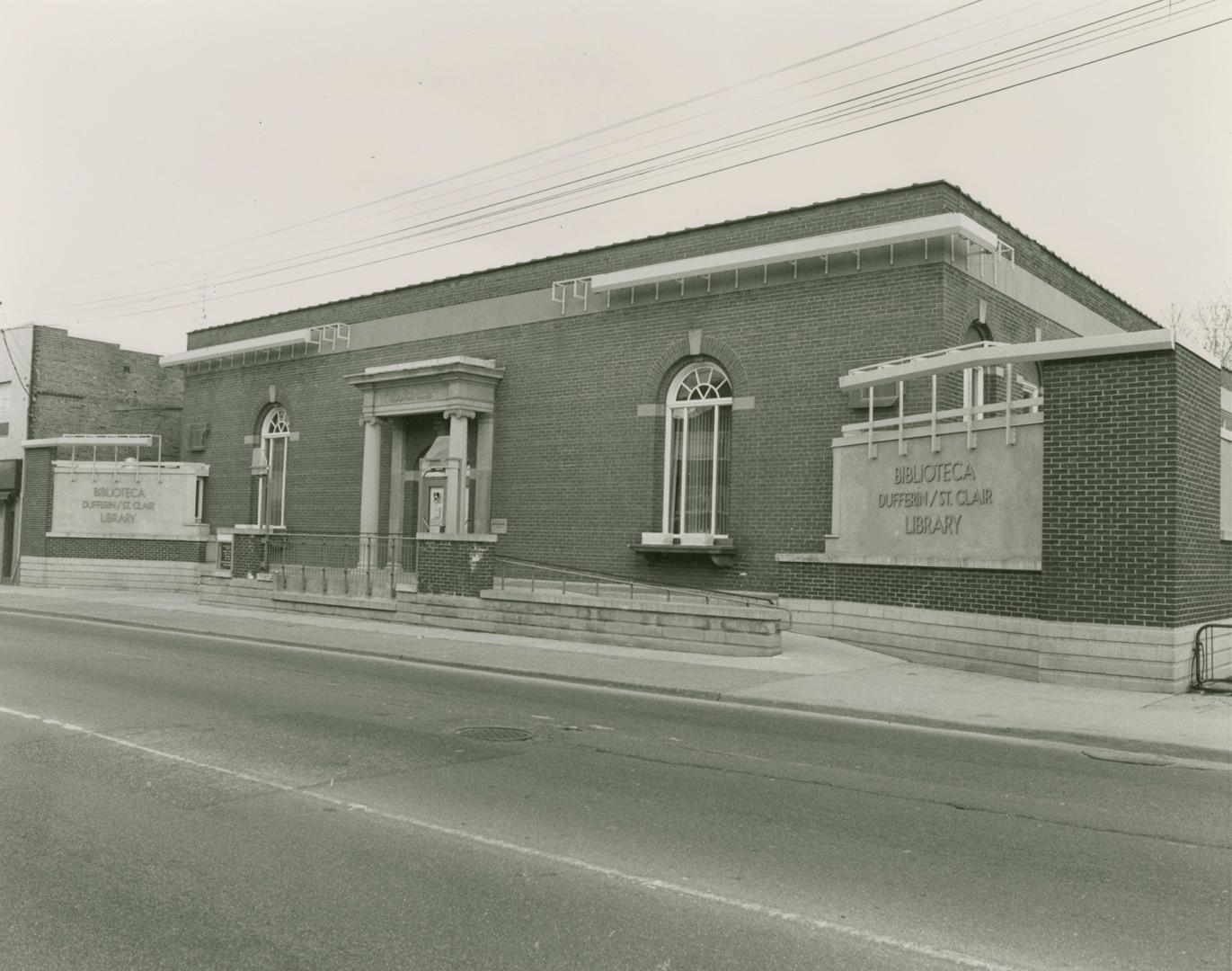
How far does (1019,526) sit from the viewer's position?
13.9 m

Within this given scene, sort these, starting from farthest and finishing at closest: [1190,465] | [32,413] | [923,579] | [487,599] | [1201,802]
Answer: [32,413] → [487,599] → [923,579] → [1190,465] → [1201,802]

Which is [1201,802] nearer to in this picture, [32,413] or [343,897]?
[343,897]

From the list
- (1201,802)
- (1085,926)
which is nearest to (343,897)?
(1085,926)

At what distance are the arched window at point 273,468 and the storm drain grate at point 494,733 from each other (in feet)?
64.4

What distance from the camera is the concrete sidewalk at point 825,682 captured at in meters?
9.85

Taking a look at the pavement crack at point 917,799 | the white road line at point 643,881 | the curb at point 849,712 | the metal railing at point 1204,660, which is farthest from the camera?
the metal railing at point 1204,660

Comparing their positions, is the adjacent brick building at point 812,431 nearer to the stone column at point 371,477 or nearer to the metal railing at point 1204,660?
the stone column at point 371,477

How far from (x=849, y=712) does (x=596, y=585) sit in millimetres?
9418

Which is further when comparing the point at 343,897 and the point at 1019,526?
the point at 1019,526

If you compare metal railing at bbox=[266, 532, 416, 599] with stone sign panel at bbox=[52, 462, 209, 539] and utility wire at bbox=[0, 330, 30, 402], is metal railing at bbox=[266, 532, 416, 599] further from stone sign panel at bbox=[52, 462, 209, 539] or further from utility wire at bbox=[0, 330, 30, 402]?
utility wire at bbox=[0, 330, 30, 402]

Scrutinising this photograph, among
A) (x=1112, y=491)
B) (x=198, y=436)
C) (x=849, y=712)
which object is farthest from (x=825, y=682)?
(x=198, y=436)

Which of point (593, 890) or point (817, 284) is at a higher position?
point (817, 284)

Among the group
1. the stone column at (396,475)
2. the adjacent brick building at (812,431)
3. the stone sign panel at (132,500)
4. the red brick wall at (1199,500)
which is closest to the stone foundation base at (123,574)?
the stone sign panel at (132,500)

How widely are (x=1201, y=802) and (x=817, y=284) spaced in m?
12.2
